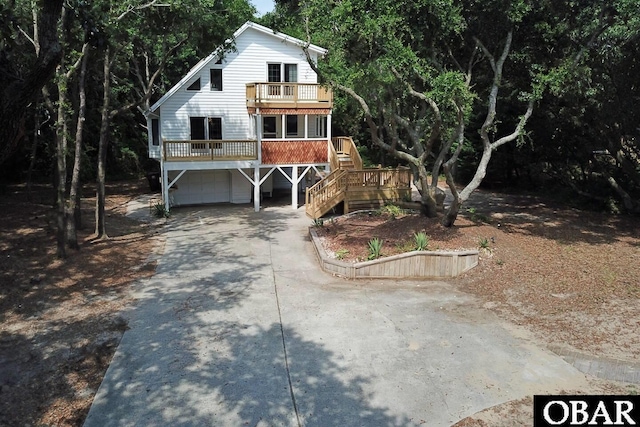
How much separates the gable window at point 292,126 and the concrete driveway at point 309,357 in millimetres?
12854

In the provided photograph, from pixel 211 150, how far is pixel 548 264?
549 inches

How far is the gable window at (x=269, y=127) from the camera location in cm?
2381

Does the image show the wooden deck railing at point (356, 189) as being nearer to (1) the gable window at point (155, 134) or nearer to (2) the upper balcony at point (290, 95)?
(2) the upper balcony at point (290, 95)

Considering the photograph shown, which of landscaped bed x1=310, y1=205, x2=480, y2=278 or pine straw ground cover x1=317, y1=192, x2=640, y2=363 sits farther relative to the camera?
landscaped bed x1=310, y1=205, x2=480, y2=278

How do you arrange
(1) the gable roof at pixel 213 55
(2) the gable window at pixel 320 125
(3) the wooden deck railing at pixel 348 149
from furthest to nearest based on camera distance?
(2) the gable window at pixel 320 125, (1) the gable roof at pixel 213 55, (3) the wooden deck railing at pixel 348 149

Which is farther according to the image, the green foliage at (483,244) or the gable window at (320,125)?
the gable window at (320,125)

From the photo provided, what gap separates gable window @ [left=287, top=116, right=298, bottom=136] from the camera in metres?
24.2

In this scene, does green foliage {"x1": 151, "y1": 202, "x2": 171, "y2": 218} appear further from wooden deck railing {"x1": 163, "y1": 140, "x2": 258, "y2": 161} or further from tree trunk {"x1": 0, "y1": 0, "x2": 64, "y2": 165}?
tree trunk {"x1": 0, "y1": 0, "x2": 64, "y2": 165}

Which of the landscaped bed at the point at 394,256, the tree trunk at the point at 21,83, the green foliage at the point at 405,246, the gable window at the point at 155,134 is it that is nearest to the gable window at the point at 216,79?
the gable window at the point at 155,134

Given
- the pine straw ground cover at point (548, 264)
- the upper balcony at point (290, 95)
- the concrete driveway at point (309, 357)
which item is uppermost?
the upper balcony at point (290, 95)

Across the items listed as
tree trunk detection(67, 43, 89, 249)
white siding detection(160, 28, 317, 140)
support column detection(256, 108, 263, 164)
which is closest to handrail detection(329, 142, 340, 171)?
support column detection(256, 108, 263, 164)

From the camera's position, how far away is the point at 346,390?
22.8ft

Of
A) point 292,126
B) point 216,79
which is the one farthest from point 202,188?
point 292,126

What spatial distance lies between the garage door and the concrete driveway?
11.4 meters
